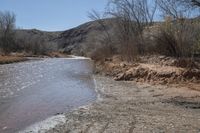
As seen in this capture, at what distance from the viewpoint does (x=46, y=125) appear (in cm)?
1312

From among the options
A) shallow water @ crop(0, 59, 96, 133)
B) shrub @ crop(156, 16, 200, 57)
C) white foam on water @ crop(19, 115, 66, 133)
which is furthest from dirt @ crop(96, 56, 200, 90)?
white foam on water @ crop(19, 115, 66, 133)

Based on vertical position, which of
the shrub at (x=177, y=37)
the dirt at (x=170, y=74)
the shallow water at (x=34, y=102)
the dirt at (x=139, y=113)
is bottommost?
the shallow water at (x=34, y=102)

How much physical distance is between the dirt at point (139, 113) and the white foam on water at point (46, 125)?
0.81 feet

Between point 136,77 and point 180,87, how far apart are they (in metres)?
6.36

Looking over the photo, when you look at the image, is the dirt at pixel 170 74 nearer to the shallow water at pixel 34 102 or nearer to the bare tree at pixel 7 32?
the shallow water at pixel 34 102

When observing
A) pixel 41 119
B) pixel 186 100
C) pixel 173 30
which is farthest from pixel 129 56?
pixel 41 119

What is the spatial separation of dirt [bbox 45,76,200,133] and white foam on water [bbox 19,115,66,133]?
0.81 ft

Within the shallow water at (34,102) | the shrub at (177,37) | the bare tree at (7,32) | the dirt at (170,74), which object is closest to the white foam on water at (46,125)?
the shallow water at (34,102)

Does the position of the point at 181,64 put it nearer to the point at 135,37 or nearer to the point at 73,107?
the point at 73,107

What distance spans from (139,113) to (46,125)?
348cm

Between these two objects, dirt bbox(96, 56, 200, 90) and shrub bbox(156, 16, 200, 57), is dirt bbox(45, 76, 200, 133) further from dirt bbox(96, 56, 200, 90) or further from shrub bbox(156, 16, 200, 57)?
shrub bbox(156, 16, 200, 57)

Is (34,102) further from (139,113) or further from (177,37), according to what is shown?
(177,37)

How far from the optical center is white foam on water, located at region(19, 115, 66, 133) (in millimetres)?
12381

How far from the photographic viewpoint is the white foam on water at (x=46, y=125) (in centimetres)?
1238
